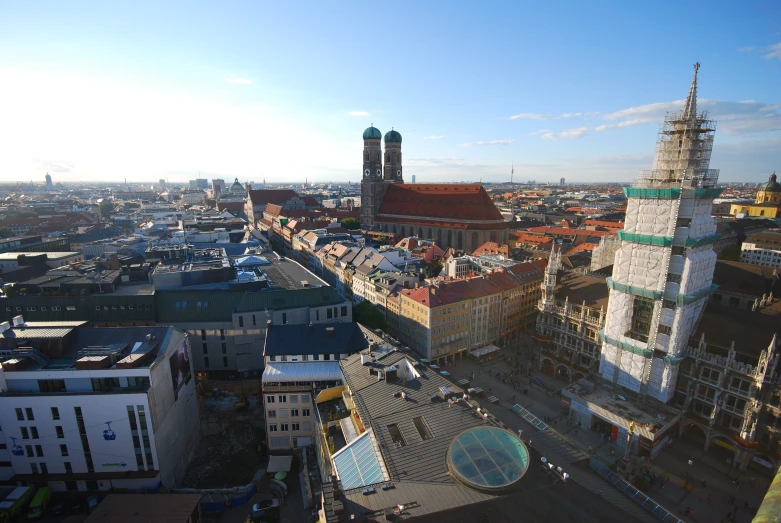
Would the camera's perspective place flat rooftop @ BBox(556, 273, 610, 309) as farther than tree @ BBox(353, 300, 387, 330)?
No

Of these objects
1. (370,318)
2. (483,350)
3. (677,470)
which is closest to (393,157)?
(370,318)

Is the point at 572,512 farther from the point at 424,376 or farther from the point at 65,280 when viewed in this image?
Result: the point at 65,280

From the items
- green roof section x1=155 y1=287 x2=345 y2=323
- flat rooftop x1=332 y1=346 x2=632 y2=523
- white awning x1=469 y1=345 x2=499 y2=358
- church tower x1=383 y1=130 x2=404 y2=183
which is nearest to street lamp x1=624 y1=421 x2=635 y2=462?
flat rooftop x1=332 y1=346 x2=632 y2=523

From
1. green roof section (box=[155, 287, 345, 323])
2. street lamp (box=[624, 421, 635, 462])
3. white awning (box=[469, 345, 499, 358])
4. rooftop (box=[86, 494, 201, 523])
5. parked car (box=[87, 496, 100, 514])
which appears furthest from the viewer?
white awning (box=[469, 345, 499, 358])

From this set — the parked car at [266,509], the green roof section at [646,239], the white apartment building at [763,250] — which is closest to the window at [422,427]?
the parked car at [266,509]

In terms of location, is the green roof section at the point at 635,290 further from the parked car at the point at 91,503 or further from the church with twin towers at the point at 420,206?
the church with twin towers at the point at 420,206

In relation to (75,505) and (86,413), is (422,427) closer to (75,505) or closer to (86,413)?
(86,413)

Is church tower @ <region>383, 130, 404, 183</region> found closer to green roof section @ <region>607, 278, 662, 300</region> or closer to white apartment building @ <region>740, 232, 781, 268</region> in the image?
white apartment building @ <region>740, 232, 781, 268</region>

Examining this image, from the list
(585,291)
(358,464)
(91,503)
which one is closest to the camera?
(358,464)
